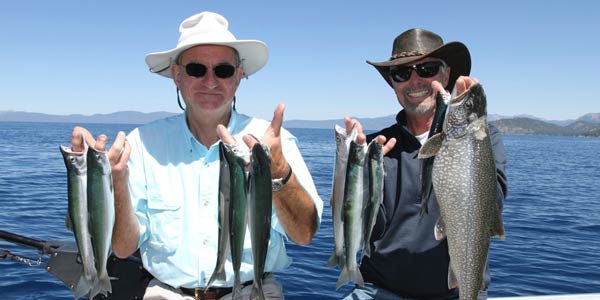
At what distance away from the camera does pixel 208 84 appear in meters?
4.46

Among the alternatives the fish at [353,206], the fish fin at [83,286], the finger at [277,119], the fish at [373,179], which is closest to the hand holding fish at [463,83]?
the fish at [373,179]

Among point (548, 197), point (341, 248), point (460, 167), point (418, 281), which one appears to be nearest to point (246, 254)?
point (341, 248)

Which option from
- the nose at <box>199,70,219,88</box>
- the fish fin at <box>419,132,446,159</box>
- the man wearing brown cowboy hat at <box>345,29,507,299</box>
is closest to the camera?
the fish fin at <box>419,132,446,159</box>

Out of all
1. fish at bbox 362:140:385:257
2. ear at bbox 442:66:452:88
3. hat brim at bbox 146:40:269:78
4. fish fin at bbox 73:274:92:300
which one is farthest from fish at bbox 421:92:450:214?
fish fin at bbox 73:274:92:300

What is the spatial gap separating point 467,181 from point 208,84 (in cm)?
236

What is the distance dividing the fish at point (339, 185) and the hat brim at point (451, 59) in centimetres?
202

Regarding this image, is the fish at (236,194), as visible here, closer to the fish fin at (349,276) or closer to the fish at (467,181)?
the fish fin at (349,276)

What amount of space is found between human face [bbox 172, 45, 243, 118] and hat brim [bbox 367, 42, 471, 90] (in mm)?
1849

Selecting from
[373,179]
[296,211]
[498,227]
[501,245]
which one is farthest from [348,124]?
[501,245]

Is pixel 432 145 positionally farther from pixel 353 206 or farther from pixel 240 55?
pixel 240 55

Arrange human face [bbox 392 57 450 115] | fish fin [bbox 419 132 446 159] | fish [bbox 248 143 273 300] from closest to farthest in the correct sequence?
fish [bbox 248 143 273 300]
fish fin [bbox 419 132 446 159]
human face [bbox 392 57 450 115]

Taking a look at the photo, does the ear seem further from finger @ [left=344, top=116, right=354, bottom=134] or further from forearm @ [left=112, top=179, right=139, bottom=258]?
forearm @ [left=112, top=179, right=139, bottom=258]

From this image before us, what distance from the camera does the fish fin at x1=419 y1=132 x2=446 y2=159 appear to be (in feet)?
12.0

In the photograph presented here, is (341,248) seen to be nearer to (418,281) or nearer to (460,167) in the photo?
(460,167)
